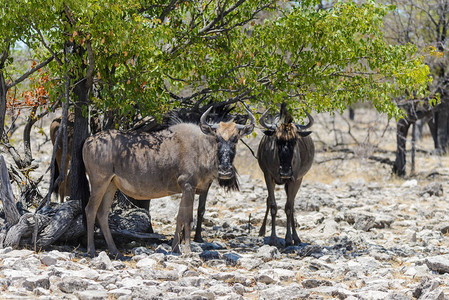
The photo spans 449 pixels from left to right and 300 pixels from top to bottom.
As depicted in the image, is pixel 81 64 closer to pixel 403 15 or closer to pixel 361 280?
pixel 361 280

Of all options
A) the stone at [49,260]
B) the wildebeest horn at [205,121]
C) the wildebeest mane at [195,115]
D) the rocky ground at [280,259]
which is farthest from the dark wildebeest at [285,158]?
the stone at [49,260]

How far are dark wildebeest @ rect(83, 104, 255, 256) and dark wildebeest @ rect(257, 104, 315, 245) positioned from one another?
1587mm

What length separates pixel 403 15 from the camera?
69.4 ft

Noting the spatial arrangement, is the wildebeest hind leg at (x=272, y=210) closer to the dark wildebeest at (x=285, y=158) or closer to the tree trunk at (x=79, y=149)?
the dark wildebeest at (x=285, y=158)

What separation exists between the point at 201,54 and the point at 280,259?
11.9 ft

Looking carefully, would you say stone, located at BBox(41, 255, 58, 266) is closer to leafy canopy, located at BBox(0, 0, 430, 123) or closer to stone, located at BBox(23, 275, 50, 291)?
stone, located at BBox(23, 275, 50, 291)

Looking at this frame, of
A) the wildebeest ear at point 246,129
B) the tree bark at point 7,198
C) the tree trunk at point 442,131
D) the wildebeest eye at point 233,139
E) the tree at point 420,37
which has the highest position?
the tree at point 420,37

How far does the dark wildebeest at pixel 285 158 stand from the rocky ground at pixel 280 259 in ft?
1.94

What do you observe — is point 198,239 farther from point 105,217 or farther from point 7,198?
point 7,198

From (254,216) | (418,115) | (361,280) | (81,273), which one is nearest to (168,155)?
(81,273)

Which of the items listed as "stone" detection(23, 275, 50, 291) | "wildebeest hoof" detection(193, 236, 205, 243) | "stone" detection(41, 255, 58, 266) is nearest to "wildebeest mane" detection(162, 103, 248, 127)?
"wildebeest hoof" detection(193, 236, 205, 243)

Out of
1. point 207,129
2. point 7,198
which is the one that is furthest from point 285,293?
point 7,198

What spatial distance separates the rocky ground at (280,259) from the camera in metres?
6.77

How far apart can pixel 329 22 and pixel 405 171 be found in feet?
38.7
